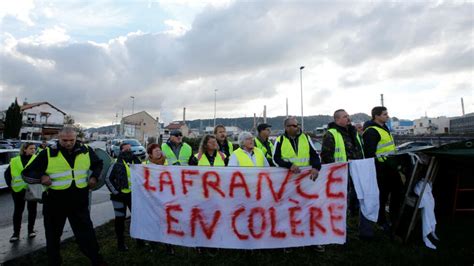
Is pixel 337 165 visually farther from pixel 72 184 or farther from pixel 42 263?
pixel 42 263

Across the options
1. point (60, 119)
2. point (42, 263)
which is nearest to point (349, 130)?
point (42, 263)

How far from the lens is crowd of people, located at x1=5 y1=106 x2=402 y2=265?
359 cm

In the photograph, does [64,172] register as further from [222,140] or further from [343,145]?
[343,145]

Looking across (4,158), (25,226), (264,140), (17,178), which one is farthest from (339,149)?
(4,158)

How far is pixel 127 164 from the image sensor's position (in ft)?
14.9

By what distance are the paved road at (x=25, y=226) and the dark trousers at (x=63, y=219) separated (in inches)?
41.3

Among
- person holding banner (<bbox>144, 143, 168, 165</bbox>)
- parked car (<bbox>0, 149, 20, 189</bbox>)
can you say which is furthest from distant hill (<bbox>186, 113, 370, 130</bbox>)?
person holding banner (<bbox>144, 143, 168, 165</bbox>)

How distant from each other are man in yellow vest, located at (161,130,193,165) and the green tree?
2024 inches

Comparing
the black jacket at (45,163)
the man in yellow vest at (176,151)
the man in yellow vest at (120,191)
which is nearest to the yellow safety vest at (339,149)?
the man in yellow vest at (176,151)

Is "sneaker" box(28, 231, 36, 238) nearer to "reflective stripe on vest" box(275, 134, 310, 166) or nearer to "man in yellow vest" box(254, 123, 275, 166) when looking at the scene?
"man in yellow vest" box(254, 123, 275, 166)

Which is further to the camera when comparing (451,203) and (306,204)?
(451,203)

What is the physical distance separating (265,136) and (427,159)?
272 centimetres

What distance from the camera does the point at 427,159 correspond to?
4234mm

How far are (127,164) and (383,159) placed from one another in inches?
157
